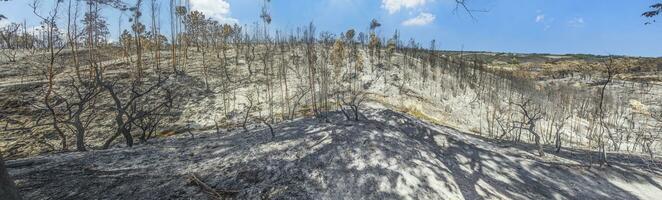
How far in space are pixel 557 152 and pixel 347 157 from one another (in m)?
3.46

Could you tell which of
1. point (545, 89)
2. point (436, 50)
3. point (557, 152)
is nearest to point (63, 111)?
point (557, 152)

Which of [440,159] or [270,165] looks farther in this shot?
[440,159]

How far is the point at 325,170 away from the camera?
326 cm

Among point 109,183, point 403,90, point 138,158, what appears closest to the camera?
point 109,183

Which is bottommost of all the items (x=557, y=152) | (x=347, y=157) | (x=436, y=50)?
(x=557, y=152)

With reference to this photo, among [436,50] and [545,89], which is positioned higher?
[436,50]

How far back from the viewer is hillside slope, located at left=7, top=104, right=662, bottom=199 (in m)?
2.96

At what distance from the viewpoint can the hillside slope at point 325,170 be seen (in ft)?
9.71

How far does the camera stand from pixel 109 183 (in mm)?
3023

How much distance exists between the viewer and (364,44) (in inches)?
493

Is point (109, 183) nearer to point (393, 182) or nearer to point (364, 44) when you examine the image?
point (393, 182)

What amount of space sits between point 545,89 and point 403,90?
930 centimetres

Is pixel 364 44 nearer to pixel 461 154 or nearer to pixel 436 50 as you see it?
pixel 436 50

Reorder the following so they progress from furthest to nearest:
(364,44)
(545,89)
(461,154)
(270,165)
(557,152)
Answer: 1. (545,89)
2. (364,44)
3. (557,152)
4. (461,154)
5. (270,165)
